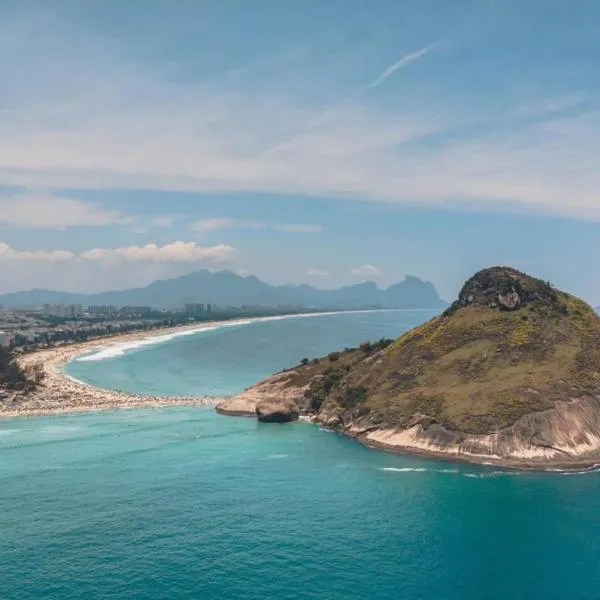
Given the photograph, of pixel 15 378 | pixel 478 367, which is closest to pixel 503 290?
pixel 478 367

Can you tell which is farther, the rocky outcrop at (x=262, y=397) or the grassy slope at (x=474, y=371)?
the rocky outcrop at (x=262, y=397)

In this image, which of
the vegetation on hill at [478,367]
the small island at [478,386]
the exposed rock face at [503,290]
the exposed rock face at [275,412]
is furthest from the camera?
the exposed rock face at [503,290]

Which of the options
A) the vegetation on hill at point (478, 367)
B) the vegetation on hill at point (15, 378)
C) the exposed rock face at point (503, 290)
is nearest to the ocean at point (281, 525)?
the vegetation on hill at point (478, 367)

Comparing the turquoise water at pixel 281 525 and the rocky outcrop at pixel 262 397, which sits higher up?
the rocky outcrop at pixel 262 397

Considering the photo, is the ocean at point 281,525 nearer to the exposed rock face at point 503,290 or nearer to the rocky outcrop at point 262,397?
the rocky outcrop at point 262,397

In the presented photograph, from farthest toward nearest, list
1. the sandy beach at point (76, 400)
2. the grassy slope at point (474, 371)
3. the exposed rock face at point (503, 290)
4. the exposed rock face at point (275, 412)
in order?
the sandy beach at point (76, 400), the exposed rock face at point (503, 290), the exposed rock face at point (275, 412), the grassy slope at point (474, 371)
